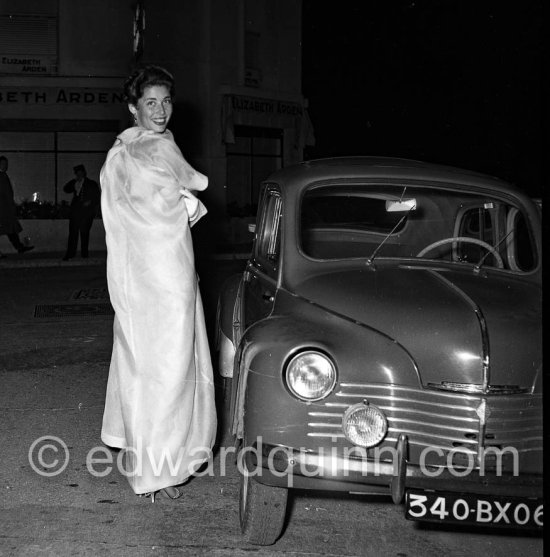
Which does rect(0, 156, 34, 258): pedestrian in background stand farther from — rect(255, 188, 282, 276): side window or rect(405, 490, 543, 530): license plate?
rect(405, 490, 543, 530): license plate

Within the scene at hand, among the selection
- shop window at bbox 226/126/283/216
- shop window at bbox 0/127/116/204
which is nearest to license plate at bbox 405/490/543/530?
shop window at bbox 0/127/116/204

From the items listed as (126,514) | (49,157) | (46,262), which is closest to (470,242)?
(126,514)

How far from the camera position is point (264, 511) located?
423 centimetres

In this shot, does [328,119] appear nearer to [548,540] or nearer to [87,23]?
[87,23]

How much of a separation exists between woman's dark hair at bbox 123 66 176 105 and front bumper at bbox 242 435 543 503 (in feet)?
6.43

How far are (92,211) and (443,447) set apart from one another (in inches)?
603

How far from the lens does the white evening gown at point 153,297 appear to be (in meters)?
4.67

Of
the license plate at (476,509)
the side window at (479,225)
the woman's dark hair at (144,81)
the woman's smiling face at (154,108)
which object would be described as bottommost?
the license plate at (476,509)

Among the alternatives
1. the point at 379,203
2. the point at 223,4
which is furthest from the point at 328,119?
the point at 379,203

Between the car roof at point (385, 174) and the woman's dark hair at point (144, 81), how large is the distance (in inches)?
32.6

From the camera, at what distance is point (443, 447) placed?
3963 mm

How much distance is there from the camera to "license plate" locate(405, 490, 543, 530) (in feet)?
12.2

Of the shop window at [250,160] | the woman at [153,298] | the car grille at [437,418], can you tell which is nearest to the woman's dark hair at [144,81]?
the woman at [153,298]

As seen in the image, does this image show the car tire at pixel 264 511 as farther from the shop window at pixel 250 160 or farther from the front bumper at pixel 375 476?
the shop window at pixel 250 160
